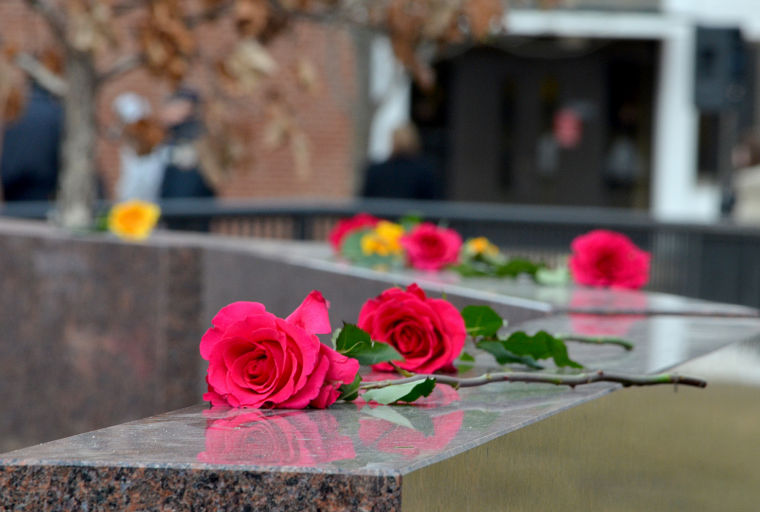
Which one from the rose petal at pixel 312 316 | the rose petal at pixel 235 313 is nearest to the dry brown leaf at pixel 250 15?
the rose petal at pixel 312 316

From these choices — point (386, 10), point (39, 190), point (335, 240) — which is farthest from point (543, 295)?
point (39, 190)

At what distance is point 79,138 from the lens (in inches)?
302

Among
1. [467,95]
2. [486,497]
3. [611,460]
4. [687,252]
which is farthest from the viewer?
[467,95]

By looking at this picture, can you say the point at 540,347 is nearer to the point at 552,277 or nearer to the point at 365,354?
the point at 365,354

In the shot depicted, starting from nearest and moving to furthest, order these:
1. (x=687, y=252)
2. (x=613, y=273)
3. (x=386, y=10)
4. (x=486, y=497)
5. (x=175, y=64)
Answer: (x=486, y=497)
(x=613, y=273)
(x=175, y=64)
(x=386, y=10)
(x=687, y=252)

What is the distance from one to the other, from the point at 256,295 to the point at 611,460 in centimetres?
362

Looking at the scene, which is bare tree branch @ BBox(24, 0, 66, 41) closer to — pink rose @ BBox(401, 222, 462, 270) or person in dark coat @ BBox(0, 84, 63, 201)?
person in dark coat @ BBox(0, 84, 63, 201)

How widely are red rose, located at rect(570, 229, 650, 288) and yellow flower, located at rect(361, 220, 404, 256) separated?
0.92m

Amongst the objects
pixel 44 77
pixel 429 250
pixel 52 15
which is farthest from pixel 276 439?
pixel 44 77

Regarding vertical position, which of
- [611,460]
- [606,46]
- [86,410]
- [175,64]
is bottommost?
[86,410]

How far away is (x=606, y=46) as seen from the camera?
81.3 feet

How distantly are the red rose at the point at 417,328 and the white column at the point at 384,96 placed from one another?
45.9 feet

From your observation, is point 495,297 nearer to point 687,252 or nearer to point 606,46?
point 687,252

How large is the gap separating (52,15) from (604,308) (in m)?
4.16
